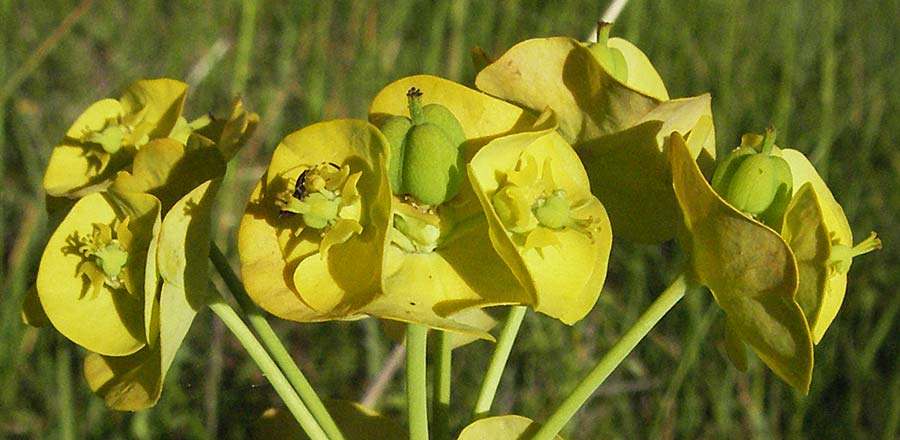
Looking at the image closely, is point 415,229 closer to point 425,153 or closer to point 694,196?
point 425,153

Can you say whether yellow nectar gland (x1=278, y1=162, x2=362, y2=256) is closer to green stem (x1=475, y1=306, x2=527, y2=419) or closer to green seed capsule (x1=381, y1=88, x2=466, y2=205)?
green seed capsule (x1=381, y1=88, x2=466, y2=205)

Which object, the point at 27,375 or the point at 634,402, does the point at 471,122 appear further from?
the point at 27,375

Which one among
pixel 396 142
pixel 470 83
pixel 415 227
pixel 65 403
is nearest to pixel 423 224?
pixel 415 227

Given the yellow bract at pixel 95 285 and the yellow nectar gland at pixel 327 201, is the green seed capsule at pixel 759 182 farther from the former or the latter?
the yellow bract at pixel 95 285

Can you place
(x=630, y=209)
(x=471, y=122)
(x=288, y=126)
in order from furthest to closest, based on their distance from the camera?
1. (x=288, y=126)
2. (x=630, y=209)
3. (x=471, y=122)

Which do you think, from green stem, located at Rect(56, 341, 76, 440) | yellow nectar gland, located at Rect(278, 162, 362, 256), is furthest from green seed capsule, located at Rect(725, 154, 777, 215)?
green stem, located at Rect(56, 341, 76, 440)

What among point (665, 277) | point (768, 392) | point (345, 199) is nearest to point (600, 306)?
point (665, 277)

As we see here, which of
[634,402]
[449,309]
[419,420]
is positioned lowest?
[634,402]
